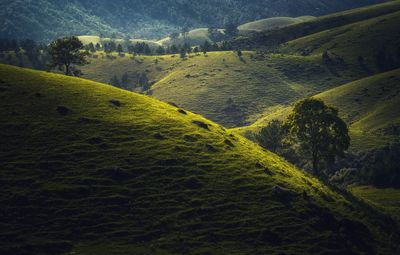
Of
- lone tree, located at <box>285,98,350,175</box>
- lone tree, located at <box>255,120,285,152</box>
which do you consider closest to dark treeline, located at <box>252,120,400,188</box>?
lone tree, located at <box>255,120,285,152</box>

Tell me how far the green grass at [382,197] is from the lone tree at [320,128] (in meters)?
12.0

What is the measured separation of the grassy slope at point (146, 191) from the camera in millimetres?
68875

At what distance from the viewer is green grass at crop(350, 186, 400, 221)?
4106 inches

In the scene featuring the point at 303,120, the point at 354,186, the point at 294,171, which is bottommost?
the point at 354,186

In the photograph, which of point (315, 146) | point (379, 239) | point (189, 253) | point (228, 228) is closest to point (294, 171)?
point (315, 146)

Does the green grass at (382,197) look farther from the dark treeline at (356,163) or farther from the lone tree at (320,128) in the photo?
the lone tree at (320,128)

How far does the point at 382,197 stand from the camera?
120 metres

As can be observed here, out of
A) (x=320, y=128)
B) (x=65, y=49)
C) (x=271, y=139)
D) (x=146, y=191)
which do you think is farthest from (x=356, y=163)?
(x=146, y=191)

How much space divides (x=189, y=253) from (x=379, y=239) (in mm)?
31419

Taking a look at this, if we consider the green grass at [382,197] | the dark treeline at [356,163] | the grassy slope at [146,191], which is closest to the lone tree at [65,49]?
the grassy slope at [146,191]

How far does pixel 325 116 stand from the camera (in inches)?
4304

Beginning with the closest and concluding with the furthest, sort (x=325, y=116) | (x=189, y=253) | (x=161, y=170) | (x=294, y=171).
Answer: (x=189, y=253) → (x=161, y=170) → (x=294, y=171) → (x=325, y=116)

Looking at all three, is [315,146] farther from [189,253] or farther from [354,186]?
[189,253]

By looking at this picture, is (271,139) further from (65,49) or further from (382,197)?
(65,49)
